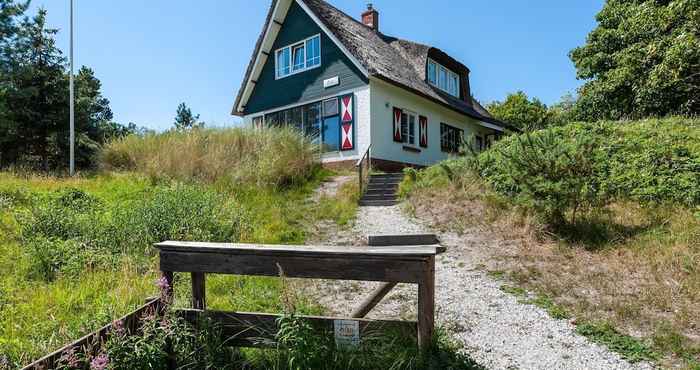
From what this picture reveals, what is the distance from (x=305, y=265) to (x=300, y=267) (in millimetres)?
39

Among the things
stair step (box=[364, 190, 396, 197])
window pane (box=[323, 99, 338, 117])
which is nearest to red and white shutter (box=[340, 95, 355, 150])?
window pane (box=[323, 99, 338, 117])

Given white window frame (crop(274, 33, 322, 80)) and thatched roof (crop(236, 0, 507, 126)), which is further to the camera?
white window frame (crop(274, 33, 322, 80))

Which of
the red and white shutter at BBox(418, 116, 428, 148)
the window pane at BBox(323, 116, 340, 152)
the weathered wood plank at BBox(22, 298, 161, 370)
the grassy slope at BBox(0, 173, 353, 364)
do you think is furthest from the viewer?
the red and white shutter at BBox(418, 116, 428, 148)

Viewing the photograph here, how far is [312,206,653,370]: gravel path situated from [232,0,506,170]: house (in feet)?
30.1

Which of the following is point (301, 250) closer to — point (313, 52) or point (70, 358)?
point (70, 358)

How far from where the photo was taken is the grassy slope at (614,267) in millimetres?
3775

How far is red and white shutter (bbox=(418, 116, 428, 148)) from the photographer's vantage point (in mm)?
17141

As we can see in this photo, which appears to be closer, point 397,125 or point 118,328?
point 118,328

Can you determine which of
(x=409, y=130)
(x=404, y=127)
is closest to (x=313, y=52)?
(x=404, y=127)

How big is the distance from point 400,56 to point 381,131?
5543 mm

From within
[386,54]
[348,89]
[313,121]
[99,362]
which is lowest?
[99,362]

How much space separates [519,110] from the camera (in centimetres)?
3791

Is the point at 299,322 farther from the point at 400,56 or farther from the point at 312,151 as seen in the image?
the point at 400,56

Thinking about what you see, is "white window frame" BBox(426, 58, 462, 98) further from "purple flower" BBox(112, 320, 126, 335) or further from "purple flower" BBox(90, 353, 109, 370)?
"purple flower" BBox(90, 353, 109, 370)
